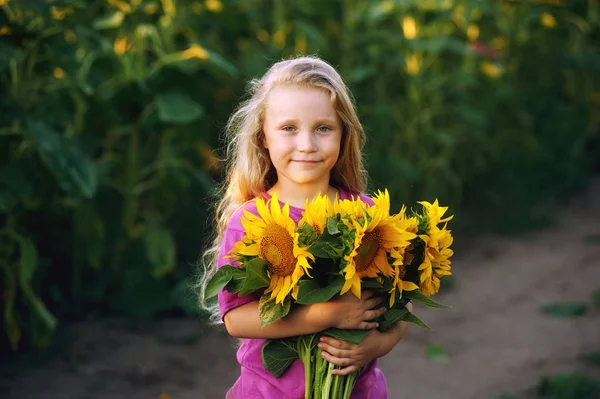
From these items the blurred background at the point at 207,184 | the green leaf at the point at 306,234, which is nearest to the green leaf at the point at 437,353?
the blurred background at the point at 207,184

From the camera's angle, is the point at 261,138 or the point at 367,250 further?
the point at 261,138

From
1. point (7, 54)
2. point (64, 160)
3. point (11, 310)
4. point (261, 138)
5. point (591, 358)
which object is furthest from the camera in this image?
point (591, 358)

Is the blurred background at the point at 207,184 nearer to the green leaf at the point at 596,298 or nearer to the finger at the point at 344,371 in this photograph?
the green leaf at the point at 596,298

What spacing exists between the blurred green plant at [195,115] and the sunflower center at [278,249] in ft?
5.57

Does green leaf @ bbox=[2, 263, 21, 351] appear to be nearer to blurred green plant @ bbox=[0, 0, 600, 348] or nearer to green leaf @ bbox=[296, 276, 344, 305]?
blurred green plant @ bbox=[0, 0, 600, 348]

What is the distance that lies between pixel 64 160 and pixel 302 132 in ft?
Answer: 5.50

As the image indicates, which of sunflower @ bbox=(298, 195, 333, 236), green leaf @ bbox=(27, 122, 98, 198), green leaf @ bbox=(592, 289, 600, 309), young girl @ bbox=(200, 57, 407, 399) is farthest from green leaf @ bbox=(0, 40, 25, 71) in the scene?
green leaf @ bbox=(592, 289, 600, 309)

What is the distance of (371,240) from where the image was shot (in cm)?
165

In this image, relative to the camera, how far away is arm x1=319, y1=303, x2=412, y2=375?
174 cm

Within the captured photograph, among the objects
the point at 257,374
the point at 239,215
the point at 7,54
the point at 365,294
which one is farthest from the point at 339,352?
the point at 7,54

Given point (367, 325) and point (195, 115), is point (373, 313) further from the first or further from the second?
point (195, 115)

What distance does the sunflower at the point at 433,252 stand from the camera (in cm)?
172

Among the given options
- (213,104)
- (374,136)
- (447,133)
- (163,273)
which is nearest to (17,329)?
(163,273)

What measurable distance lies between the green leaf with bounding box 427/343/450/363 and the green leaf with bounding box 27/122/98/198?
1.63 meters
